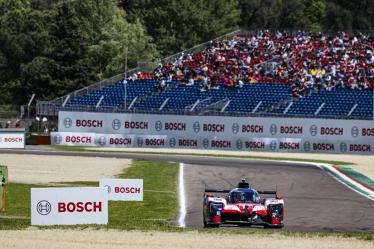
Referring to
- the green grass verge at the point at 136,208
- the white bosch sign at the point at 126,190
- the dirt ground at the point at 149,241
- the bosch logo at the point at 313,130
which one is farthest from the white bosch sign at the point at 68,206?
the bosch logo at the point at 313,130

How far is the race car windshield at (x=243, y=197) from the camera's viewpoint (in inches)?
1027

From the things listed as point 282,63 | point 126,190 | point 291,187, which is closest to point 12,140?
point 282,63

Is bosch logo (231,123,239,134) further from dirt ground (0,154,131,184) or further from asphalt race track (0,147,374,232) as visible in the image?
dirt ground (0,154,131,184)

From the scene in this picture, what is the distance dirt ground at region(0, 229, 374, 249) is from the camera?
71.6 ft

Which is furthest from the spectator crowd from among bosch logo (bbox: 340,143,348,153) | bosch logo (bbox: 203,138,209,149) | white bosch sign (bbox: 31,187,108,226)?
white bosch sign (bbox: 31,187,108,226)

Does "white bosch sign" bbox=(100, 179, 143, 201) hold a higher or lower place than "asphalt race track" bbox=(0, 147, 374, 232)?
higher

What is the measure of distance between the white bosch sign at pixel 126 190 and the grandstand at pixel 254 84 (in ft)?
129

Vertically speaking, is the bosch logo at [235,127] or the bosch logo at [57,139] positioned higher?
the bosch logo at [235,127]

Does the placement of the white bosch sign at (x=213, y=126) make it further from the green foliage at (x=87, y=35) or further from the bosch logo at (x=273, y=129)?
the green foliage at (x=87, y=35)

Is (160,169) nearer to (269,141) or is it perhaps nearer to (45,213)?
(269,141)

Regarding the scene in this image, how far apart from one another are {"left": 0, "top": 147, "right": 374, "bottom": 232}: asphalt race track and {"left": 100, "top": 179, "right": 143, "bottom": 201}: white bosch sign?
1925mm

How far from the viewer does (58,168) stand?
1933 inches

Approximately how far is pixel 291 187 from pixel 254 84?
121 ft

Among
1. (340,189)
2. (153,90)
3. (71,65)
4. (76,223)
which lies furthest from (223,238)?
(71,65)
